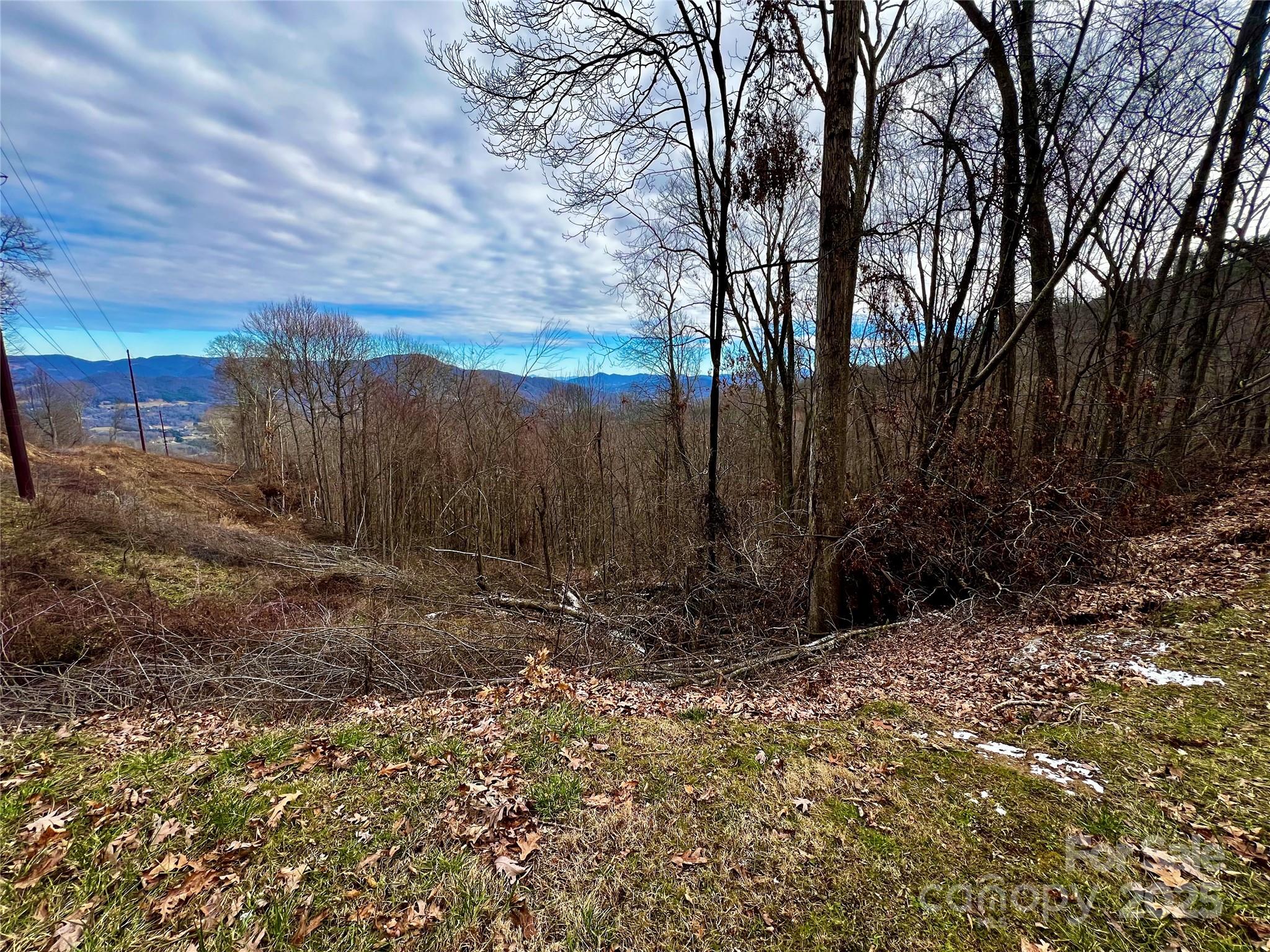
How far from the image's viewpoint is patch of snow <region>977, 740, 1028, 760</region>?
251 cm

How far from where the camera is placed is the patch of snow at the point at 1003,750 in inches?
98.7

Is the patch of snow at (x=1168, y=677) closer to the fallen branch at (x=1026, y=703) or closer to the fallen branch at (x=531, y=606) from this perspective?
the fallen branch at (x=1026, y=703)

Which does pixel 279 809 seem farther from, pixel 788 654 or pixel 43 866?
pixel 788 654

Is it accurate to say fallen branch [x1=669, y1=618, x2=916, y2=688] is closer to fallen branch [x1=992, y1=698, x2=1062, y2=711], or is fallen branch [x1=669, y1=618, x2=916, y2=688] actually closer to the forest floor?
the forest floor

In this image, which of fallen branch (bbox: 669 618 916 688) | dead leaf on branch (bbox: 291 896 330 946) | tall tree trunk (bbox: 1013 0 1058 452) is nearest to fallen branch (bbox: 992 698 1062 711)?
fallen branch (bbox: 669 618 916 688)

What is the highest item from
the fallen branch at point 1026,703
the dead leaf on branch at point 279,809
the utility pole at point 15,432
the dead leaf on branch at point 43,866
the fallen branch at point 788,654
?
the utility pole at point 15,432

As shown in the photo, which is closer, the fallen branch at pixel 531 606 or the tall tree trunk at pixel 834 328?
the tall tree trunk at pixel 834 328

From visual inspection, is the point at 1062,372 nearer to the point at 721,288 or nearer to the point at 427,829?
the point at 721,288

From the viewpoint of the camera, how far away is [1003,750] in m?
2.57

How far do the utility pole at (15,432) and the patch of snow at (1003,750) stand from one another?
67.8 ft

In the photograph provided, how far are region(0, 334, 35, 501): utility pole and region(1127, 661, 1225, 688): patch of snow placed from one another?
2156 cm

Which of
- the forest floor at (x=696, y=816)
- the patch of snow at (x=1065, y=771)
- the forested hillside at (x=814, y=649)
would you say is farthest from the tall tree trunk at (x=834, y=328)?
the patch of snow at (x=1065, y=771)

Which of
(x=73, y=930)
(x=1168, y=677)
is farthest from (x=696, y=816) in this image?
(x=1168, y=677)

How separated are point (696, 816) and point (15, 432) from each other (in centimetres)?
2126
